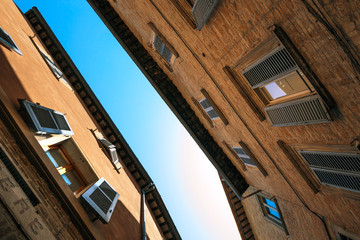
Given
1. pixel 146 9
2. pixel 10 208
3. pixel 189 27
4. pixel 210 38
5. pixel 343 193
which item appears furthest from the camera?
pixel 146 9

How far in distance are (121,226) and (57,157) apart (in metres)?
2.36

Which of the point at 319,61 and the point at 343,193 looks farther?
the point at 343,193

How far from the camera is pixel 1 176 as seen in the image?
287 cm

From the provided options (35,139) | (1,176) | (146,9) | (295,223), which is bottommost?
(295,223)

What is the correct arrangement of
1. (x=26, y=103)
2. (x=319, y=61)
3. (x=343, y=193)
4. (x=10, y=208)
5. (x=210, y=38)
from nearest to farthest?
(x=10, y=208) → (x=319, y=61) → (x=26, y=103) → (x=343, y=193) → (x=210, y=38)

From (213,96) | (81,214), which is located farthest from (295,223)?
(81,214)

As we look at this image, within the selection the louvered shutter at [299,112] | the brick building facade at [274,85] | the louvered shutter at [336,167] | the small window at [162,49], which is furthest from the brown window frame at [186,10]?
the louvered shutter at [336,167]

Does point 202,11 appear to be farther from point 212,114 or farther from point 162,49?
point 212,114

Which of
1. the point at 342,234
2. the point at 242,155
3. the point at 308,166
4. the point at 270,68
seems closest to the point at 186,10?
the point at 270,68

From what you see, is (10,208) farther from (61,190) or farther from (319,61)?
(319,61)

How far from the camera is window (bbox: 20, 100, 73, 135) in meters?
4.11

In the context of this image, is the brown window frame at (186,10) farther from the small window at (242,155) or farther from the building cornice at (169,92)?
the small window at (242,155)

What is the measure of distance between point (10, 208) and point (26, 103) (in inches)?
81.7

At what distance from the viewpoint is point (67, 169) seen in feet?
17.6
